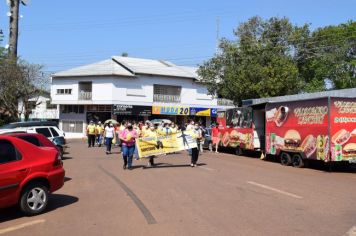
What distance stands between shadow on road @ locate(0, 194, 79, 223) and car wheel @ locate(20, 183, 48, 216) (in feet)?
0.78

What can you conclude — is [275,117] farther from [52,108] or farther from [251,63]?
[52,108]

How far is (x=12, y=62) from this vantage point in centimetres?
3888

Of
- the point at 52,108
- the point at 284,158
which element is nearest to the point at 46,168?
the point at 284,158

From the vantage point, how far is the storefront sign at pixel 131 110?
49812 mm

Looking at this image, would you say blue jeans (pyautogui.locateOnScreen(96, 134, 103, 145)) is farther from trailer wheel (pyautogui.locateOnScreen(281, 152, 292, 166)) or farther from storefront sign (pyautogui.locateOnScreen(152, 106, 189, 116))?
storefront sign (pyautogui.locateOnScreen(152, 106, 189, 116))

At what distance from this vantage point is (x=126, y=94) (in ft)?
167

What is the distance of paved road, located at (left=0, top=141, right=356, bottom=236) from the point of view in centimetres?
788

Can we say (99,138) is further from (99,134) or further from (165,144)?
(165,144)

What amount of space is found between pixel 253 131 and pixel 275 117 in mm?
3381

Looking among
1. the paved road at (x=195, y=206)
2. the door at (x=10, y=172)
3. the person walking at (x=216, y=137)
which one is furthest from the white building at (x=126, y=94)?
the door at (x=10, y=172)

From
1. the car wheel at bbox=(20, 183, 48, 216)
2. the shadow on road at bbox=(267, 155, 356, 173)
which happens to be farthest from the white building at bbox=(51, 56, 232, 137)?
the car wheel at bbox=(20, 183, 48, 216)

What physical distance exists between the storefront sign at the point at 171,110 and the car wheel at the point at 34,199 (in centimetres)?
4298

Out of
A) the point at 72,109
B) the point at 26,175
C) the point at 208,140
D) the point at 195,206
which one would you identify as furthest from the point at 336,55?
the point at 26,175

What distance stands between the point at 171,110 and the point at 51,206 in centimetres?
4367
